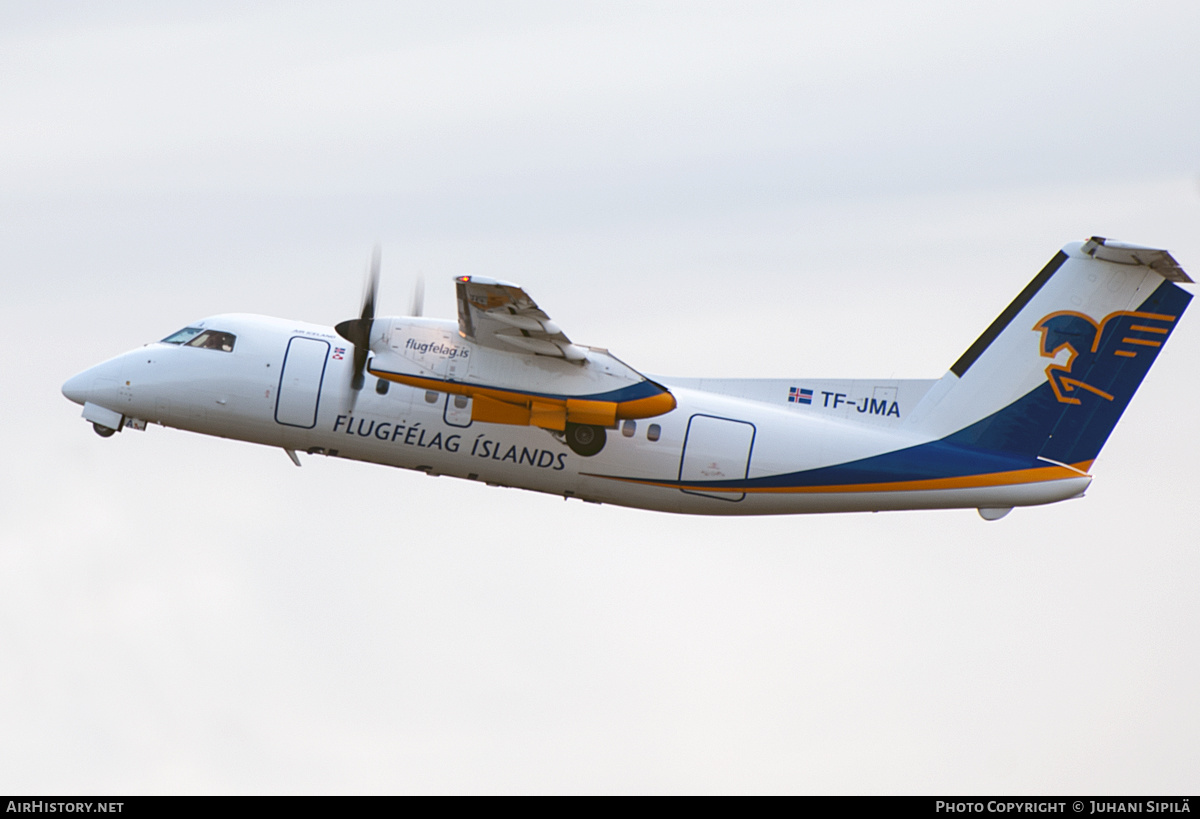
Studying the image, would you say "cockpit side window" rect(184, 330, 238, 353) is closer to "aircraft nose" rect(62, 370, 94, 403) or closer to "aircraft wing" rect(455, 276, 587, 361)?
"aircraft nose" rect(62, 370, 94, 403)

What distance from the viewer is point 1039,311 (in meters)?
27.2

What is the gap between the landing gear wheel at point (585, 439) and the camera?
26641mm

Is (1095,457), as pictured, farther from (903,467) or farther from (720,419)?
(720,419)

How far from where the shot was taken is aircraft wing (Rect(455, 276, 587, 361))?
80.7 feet

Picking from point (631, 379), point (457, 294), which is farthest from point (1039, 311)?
point (457, 294)

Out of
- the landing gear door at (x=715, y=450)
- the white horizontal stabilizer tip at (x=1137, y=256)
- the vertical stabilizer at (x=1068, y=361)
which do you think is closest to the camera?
the white horizontal stabilizer tip at (x=1137, y=256)

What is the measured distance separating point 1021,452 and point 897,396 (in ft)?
7.01

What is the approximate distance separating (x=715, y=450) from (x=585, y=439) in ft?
6.71

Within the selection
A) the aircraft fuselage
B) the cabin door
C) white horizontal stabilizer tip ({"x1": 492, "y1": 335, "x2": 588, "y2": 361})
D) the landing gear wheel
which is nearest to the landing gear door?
the aircraft fuselage

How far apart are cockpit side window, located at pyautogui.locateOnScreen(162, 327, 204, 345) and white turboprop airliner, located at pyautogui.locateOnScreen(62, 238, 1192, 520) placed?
0.64 metres

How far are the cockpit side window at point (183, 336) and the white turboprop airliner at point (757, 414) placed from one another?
64 cm

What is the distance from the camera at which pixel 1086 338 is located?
1059 inches

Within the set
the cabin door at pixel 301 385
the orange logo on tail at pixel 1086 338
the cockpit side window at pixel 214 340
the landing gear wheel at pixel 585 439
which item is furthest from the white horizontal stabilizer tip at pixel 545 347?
the orange logo on tail at pixel 1086 338

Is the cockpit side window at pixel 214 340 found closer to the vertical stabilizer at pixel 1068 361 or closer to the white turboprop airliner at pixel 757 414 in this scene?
the white turboprop airliner at pixel 757 414
